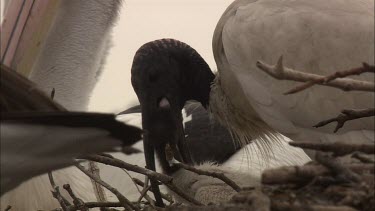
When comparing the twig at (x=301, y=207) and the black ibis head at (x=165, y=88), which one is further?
the black ibis head at (x=165, y=88)

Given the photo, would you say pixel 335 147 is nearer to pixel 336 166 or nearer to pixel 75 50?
pixel 336 166

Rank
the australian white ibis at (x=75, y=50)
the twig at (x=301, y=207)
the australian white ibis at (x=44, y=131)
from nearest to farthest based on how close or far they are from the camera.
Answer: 1. the twig at (x=301, y=207)
2. the australian white ibis at (x=44, y=131)
3. the australian white ibis at (x=75, y=50)

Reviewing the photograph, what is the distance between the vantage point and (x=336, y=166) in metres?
1.41

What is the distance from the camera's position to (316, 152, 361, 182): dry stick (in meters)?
1.41

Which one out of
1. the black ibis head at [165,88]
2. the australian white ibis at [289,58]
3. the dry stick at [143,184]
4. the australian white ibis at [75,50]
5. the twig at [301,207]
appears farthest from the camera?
the australian white ibis at [75,50]

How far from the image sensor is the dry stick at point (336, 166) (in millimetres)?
Result: 1406

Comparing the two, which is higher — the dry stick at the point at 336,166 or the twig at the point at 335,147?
the twig at the point at 335,147

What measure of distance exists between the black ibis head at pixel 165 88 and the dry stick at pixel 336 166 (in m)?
1.20

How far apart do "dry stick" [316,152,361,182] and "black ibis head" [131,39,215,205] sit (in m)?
1.20

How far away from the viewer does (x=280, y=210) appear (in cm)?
140

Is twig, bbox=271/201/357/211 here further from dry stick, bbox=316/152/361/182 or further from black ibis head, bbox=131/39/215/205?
black ibis head, bbox=131/39/215/205

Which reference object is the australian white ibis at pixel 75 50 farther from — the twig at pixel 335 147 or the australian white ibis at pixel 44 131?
the twig at pixel 335 147

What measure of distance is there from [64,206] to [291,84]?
65cm

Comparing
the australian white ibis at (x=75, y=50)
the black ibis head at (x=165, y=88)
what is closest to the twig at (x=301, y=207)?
the black ibis head at (x=165, y=88)
